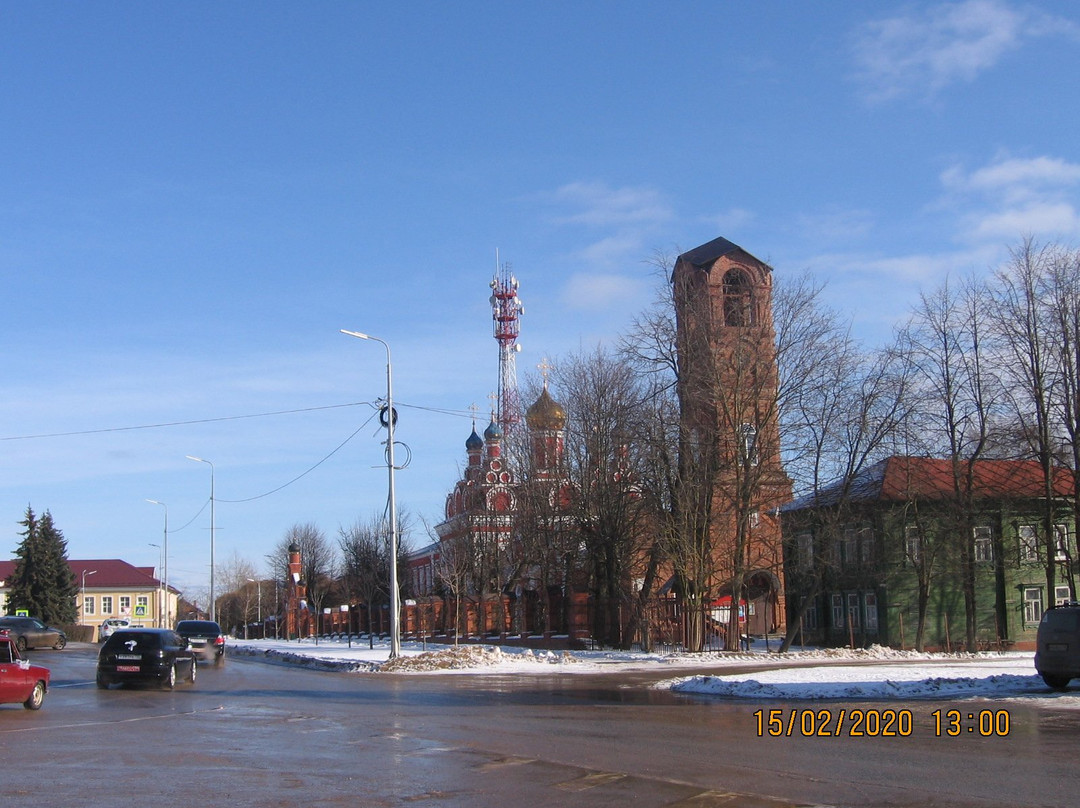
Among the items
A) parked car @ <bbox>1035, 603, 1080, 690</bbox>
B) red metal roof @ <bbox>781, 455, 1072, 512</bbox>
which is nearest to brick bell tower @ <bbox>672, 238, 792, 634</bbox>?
red metal roof @ <bbox>781, 455, 1072, 512</bbox>

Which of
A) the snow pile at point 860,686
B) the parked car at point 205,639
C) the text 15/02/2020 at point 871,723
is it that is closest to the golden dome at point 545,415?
the parked car at point 205,639

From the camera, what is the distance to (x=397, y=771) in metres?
11.3

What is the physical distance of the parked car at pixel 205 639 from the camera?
123 ft

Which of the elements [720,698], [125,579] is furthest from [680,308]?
[125,579]

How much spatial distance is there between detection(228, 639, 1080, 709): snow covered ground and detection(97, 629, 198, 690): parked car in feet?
31.7

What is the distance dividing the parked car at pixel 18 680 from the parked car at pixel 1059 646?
17.8 meters

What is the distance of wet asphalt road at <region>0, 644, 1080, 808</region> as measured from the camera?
9.84 meters

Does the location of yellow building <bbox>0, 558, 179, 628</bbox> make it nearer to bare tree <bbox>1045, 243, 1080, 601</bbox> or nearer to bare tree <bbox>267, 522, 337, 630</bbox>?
bare tree <bbox>267, 522, 337, 630</bbox>

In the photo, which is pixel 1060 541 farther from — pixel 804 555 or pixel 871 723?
pixel 871 723

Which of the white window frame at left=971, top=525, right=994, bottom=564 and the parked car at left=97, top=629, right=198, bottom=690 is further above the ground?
the white window frame at left=971, top=525, right=994, bottom=564

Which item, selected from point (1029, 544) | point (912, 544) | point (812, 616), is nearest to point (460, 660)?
point (912, 544)

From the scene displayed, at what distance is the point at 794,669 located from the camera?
91.4 feet

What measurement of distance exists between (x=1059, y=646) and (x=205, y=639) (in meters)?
27.9

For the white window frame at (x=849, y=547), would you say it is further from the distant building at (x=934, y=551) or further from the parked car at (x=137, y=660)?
the parked car at (x=137, y=660)
